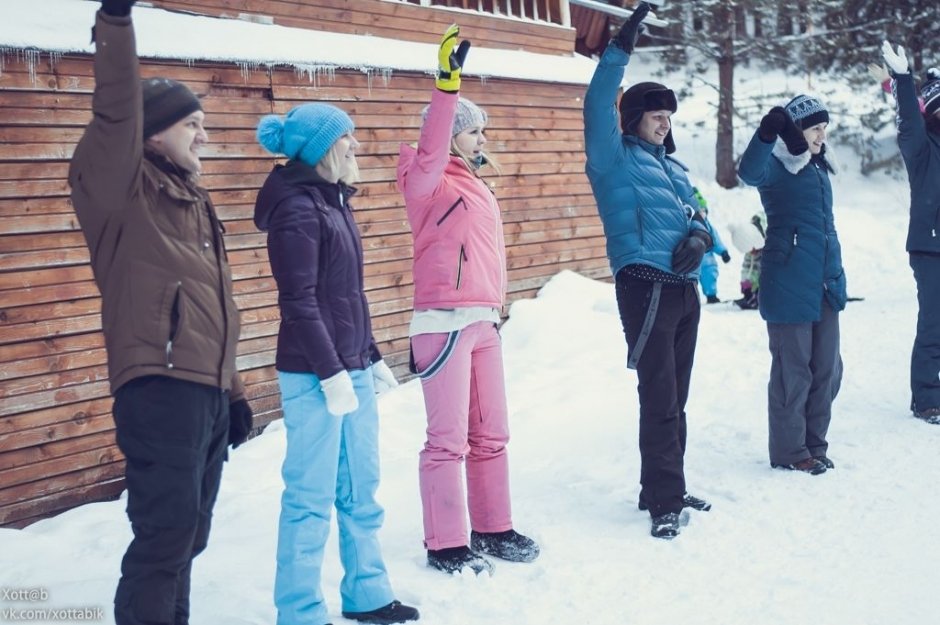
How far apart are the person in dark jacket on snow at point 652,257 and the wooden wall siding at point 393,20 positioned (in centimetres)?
348

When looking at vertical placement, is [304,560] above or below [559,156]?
below

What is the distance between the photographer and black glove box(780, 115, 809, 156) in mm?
5332

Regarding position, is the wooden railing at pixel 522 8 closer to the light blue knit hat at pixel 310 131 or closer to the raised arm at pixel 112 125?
the light blue knit hat at pixel 310 131

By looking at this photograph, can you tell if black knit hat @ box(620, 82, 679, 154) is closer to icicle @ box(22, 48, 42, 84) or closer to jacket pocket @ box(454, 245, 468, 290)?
jacket pocket @ box(454, 245, 468, 290)

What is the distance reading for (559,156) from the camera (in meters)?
10.3

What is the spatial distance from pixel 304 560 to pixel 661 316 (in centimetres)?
208

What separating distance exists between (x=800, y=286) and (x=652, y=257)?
1.22m

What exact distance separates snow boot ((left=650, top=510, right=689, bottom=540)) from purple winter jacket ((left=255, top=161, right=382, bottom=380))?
67.5 inches

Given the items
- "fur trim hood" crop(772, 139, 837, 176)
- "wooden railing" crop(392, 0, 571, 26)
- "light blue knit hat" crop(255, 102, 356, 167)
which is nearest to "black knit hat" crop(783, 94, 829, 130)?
"fur trim hood" crop(772, 139, 837, 176)

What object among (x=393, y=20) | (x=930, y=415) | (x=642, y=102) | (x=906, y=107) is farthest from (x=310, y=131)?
(x=393, y=20)

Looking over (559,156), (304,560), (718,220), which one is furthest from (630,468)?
(718,220)

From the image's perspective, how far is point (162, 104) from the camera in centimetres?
288

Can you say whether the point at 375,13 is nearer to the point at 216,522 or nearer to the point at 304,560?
the point at 216,522

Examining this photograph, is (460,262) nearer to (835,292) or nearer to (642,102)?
(642,102)
